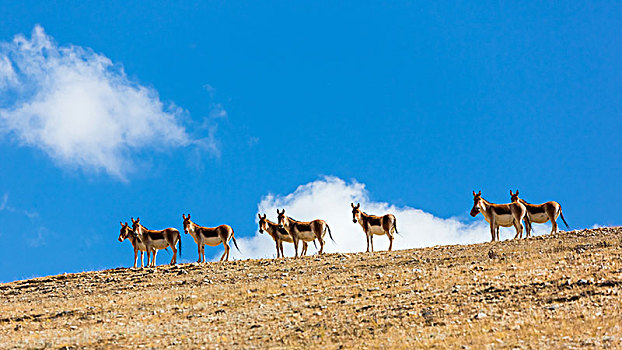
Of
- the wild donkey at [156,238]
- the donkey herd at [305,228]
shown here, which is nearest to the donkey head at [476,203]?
the donkey herd at [305,228]

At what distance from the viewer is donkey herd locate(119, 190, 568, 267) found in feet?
106

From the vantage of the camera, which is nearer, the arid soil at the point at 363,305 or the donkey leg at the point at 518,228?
the arid soil at the point at 363,305

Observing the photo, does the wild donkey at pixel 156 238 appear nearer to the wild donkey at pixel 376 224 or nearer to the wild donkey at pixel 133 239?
the wild donkey at pixel 133 239

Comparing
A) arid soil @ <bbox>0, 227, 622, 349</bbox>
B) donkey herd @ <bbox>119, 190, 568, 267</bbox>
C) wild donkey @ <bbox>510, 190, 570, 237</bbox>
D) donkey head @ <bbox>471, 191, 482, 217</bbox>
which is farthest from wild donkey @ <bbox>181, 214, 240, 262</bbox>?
→ wild donkey @ <bbox>510, 190, 570, 237</bbox>

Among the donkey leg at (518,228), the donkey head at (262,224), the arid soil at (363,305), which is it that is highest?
the donkey head at (262,224)

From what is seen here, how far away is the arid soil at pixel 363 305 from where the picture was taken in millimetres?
14266

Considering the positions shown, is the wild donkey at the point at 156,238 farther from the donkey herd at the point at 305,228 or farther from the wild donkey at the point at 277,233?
the wild donkey at the point at 277,233

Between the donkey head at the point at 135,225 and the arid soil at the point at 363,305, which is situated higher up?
the donkey head at the point at 135,225

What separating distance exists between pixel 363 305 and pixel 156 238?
57.9 ft

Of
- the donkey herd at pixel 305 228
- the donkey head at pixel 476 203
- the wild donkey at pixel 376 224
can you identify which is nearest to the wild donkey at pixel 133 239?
the donkey herd at pixel 305 228

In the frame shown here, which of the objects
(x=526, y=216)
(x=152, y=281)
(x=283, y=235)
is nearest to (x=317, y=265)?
(x=152, y=281)

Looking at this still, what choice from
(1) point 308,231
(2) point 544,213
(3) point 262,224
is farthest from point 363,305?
(2) point 544,213

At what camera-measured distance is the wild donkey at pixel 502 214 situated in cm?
3222

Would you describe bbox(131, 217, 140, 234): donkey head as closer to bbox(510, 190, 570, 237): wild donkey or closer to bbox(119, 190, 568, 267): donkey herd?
bbox(119, 190, 568, 267): donkey herd
